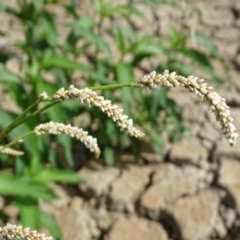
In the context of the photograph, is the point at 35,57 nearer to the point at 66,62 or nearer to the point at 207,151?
the point at 66,62

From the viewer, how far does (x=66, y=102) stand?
9.40 ft

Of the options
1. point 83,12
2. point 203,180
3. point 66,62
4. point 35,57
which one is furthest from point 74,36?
point 83,12

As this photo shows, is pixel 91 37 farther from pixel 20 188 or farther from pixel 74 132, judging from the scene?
pixel 74 132

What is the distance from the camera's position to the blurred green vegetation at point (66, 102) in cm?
237

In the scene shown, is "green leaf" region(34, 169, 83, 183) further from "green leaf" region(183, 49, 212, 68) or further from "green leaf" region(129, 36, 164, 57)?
"green leaf" region(183, 49, 212, 68)

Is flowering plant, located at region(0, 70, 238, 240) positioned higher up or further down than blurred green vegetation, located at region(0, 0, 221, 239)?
further down

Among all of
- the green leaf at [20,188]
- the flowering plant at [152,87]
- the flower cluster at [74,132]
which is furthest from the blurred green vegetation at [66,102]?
the flowering plant at [152,87]

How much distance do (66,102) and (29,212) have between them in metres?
0.67

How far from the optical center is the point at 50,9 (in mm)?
4969

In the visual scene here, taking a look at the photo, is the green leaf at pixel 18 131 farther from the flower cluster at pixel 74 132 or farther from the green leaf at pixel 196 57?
the flower cluster at pixel 74 132

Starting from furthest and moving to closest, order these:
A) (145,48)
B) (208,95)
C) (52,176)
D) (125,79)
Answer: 1. (145,48)
2. (125,79)
3. (52,176)
4. (208,95)

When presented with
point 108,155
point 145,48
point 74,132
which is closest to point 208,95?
point 74,132

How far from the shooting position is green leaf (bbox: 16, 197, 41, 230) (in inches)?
91.7

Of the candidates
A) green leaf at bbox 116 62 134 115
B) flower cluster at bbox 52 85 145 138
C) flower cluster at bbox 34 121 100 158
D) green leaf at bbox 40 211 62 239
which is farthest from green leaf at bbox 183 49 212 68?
flower cluster at bbox 52 85 145 138
